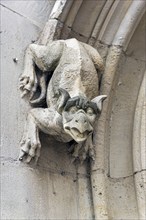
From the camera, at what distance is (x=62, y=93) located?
165cm

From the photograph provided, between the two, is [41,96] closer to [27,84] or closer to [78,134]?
[27,84]

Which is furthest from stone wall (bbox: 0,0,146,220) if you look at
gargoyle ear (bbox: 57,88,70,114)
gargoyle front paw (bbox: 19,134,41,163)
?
gargoyle ear (bbox: 57,88,70,114)

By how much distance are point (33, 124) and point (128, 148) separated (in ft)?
1.31

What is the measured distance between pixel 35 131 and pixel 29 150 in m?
0.07

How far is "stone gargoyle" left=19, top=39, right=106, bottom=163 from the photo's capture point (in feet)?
5.35

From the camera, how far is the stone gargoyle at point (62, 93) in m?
1.63

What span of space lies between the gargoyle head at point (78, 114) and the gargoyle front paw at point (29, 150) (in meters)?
0.14

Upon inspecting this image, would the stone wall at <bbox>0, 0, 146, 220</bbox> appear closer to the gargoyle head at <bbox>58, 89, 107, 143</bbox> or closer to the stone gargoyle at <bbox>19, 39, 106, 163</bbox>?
the stone gargoyle at <bbox>19, 39, 106, 163</bbox>

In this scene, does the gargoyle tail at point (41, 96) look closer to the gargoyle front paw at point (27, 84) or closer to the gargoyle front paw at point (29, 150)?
the gargoyle front paw at point (27, 84)

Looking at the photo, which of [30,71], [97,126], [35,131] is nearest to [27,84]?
[30,71]

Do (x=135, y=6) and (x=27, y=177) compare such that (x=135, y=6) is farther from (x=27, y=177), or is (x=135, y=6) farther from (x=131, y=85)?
(x=27, y=177)

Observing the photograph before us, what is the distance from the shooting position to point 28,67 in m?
1.87

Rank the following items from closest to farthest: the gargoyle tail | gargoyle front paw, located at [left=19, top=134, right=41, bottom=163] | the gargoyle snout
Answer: the gargoyle snout → gargoyle front paw, located at [left=19, top=134, right=41, bottom=163] → the gargoyle tail

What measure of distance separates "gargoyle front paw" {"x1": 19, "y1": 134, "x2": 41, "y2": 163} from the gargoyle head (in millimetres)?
141
